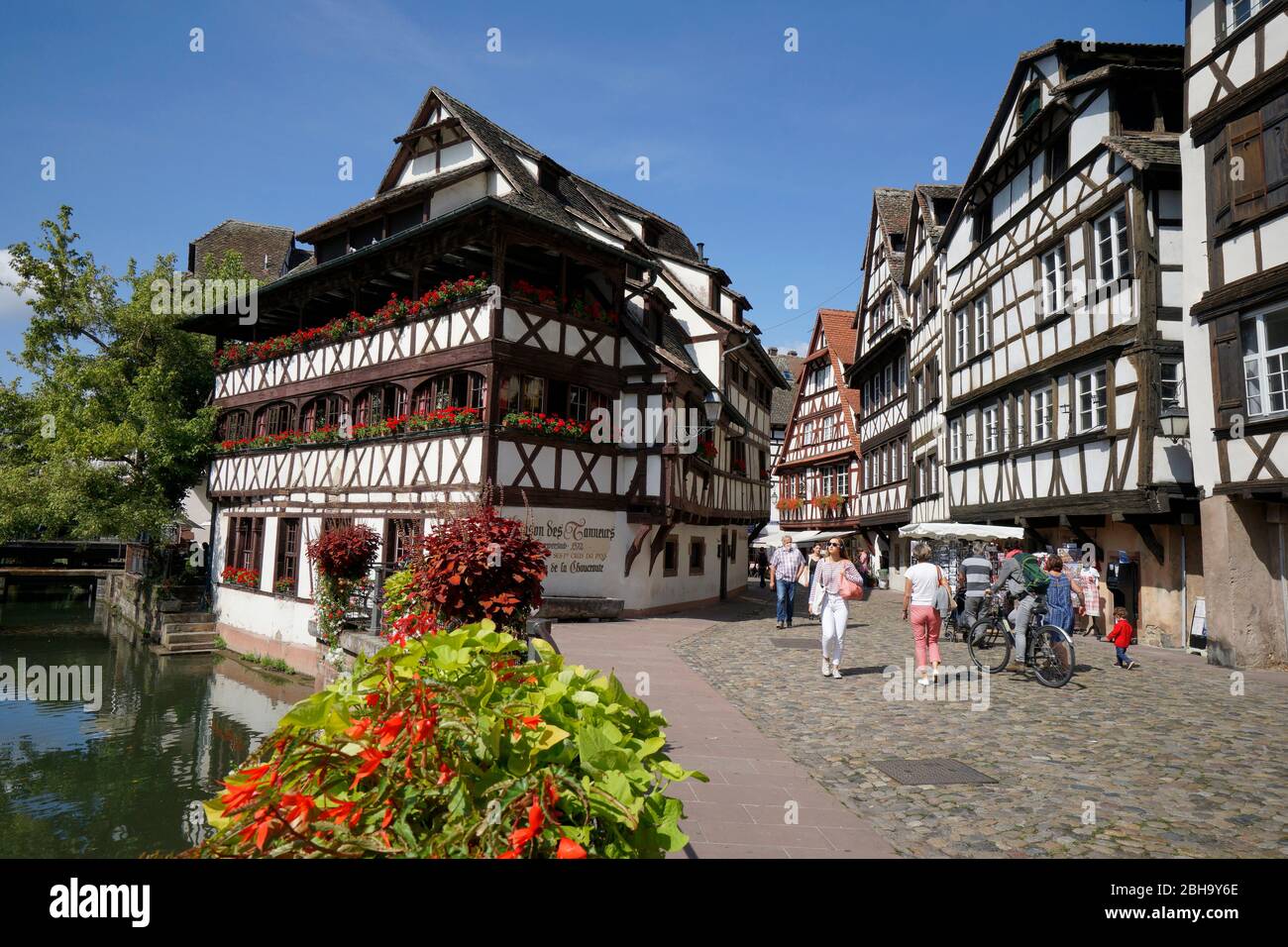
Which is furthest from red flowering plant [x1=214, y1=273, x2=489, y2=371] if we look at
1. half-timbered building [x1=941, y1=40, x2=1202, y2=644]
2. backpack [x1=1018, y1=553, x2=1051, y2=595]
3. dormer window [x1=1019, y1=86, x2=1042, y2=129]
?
dormer window [x1=1019, y1=86, x2=1042, y2=129]

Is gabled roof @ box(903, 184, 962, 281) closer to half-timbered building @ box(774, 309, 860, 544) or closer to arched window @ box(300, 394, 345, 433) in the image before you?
half-timbered building @ box(774, 309, 860, 544)

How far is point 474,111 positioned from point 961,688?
1920 centimetres

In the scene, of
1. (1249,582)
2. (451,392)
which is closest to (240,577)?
(451,392)

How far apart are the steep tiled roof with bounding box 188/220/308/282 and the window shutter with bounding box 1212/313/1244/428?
41.4 metres

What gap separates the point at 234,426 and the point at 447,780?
27.6 meters

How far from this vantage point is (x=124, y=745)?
47.4 ft

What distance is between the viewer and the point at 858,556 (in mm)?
33406

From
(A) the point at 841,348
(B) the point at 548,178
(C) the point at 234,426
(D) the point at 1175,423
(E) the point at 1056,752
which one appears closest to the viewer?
(E) the point at 1056,752

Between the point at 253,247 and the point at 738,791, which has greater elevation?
the point at 253,247

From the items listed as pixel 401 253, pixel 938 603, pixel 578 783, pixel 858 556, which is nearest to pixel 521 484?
pixel 401 253

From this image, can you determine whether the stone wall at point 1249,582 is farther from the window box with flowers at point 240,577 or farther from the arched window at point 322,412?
the window box with flowers at point 240,577

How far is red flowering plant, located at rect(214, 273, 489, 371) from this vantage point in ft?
57.1

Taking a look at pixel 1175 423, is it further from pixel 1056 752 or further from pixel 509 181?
pixel 509 181
